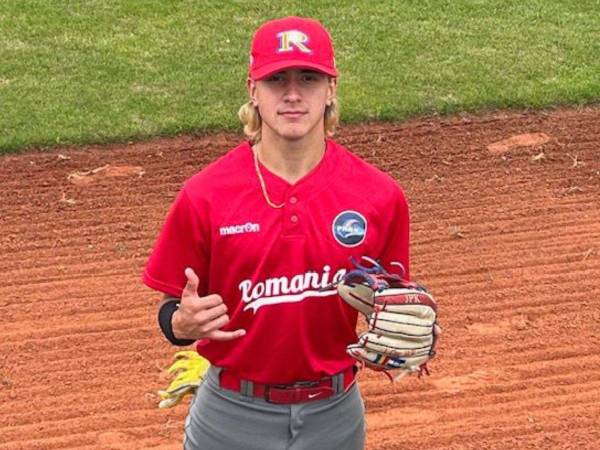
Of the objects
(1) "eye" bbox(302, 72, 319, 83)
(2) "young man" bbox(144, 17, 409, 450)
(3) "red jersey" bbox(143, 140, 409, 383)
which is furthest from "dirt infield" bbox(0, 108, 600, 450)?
(1) "eye" bbox(302, 72, 319, 83)

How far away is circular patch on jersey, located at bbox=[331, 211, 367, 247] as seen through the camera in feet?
10.0

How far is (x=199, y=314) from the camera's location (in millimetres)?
2842

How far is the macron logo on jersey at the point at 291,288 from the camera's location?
305cm

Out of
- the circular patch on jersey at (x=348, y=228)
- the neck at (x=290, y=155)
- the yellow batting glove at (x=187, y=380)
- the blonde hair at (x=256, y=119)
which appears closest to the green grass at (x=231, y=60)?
the yellow batting glove at (x=187, y=380)

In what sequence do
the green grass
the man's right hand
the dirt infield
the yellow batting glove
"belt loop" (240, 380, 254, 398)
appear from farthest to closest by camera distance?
the green grass < the dirt infield < the yellow batting glove < "belt loop" (240, 380, 254, 398) < the man's right hand

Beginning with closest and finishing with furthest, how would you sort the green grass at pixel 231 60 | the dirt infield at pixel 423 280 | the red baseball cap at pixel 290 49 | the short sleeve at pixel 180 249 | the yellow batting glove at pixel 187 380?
the red baseball cap at pixel 290 49, the short sleeve at pixel 180 249, the yellow batting glove at pixel 187 380, the dirt infield at pixel 423 280, the green grass at pixel 231 60

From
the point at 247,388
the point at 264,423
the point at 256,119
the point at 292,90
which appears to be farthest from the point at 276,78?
the point at 264,423

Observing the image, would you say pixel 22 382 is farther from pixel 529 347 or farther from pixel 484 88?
pixel 484 88

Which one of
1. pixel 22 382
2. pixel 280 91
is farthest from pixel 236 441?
pixel 22 382

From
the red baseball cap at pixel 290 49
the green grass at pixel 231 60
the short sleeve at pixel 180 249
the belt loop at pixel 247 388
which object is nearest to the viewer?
the red baseball cap at pixel 290 49

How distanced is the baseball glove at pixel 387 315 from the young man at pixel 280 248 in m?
0.07

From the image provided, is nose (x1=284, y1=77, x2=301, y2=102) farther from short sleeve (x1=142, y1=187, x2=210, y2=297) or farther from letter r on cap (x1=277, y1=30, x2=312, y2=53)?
short sleeve (x1=142, y1=187, x2=210, y2=297)

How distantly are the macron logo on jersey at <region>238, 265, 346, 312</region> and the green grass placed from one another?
586 centimetres

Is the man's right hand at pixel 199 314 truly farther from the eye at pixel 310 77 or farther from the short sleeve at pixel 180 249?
the eye at pixel 310 77
